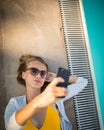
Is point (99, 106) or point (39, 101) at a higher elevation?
point (39, 101)

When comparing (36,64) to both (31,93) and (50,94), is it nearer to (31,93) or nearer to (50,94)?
(31,93)

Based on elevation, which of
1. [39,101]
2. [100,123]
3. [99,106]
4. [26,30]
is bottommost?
[100,123]

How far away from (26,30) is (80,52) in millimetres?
733

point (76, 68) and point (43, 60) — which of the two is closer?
point (43, 60)

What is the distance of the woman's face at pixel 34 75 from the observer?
2.17 m

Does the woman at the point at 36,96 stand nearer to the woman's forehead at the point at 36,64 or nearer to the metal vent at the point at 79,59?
the woman's forehead at the point at 36,64

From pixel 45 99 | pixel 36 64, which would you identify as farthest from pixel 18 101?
pixel 45 99

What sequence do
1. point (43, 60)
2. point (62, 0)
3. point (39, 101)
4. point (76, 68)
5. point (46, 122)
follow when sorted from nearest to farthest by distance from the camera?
point (39, 101)
point (46, 122)
point (43, 60)
point (76, 68)
point (62, 0)

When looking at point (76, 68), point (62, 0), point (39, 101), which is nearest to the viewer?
point (39, 101)

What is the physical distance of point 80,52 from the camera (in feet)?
8.50

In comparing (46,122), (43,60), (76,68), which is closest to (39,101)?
(46,122)

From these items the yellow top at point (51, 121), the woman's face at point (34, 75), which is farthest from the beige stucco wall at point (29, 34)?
the yellow top at point (51, 121)

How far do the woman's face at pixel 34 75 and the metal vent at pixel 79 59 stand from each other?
439mm

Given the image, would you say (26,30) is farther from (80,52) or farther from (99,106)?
(99,106)
